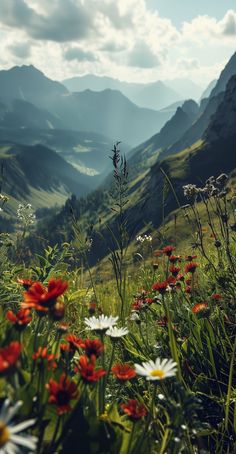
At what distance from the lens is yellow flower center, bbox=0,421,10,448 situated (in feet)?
4.30

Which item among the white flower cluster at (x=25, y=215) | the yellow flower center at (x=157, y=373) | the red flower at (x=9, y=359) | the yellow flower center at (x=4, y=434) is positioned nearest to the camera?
the yellow flower center at (x=4, y=434)

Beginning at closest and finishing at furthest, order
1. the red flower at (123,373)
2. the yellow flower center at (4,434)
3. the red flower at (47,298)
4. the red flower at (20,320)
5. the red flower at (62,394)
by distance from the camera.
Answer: the yellow flower center at (4,434) < the red flower at (62,394) < the red flower at (47,298) < the red flower at (20,320) < the red flower at (123,373)

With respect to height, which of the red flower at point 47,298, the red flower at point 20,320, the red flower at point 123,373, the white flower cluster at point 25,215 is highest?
the white flower cluster at point 25,215

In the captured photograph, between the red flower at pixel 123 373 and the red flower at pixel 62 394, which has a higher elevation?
the red flower at pixel 123 373

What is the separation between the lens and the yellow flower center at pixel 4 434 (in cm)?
131

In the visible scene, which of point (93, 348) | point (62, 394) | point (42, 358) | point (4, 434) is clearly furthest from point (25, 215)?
point (4, 434)

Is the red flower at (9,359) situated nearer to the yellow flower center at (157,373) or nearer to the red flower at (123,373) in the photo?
the yellow flower center at (157,373)

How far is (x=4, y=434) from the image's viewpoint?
52.2 inches

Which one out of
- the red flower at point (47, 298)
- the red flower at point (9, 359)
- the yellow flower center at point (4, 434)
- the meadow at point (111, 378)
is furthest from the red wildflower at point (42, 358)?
the yellow flower center at point (4, 434)

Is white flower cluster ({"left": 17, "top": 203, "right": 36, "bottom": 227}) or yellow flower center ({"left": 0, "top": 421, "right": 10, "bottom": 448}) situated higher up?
white flower cluster ({"left": 17, "top": 203, "right": 36, "bottom": 227})

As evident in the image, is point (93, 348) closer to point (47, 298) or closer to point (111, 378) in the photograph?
point (47, 298)

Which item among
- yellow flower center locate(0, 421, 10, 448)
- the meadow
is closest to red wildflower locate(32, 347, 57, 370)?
the meadow

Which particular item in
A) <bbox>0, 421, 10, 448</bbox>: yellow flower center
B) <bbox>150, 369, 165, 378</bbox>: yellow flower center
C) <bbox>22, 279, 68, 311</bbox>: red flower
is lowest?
<bbox>0, 421, 10, 448</bbox>: yellow flower center

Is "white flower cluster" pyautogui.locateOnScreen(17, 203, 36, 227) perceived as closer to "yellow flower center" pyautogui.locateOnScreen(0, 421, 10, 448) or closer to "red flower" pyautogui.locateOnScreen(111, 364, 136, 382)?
"red flower" pyautogui.locateOnScreen(111, 364, 136, 382)
